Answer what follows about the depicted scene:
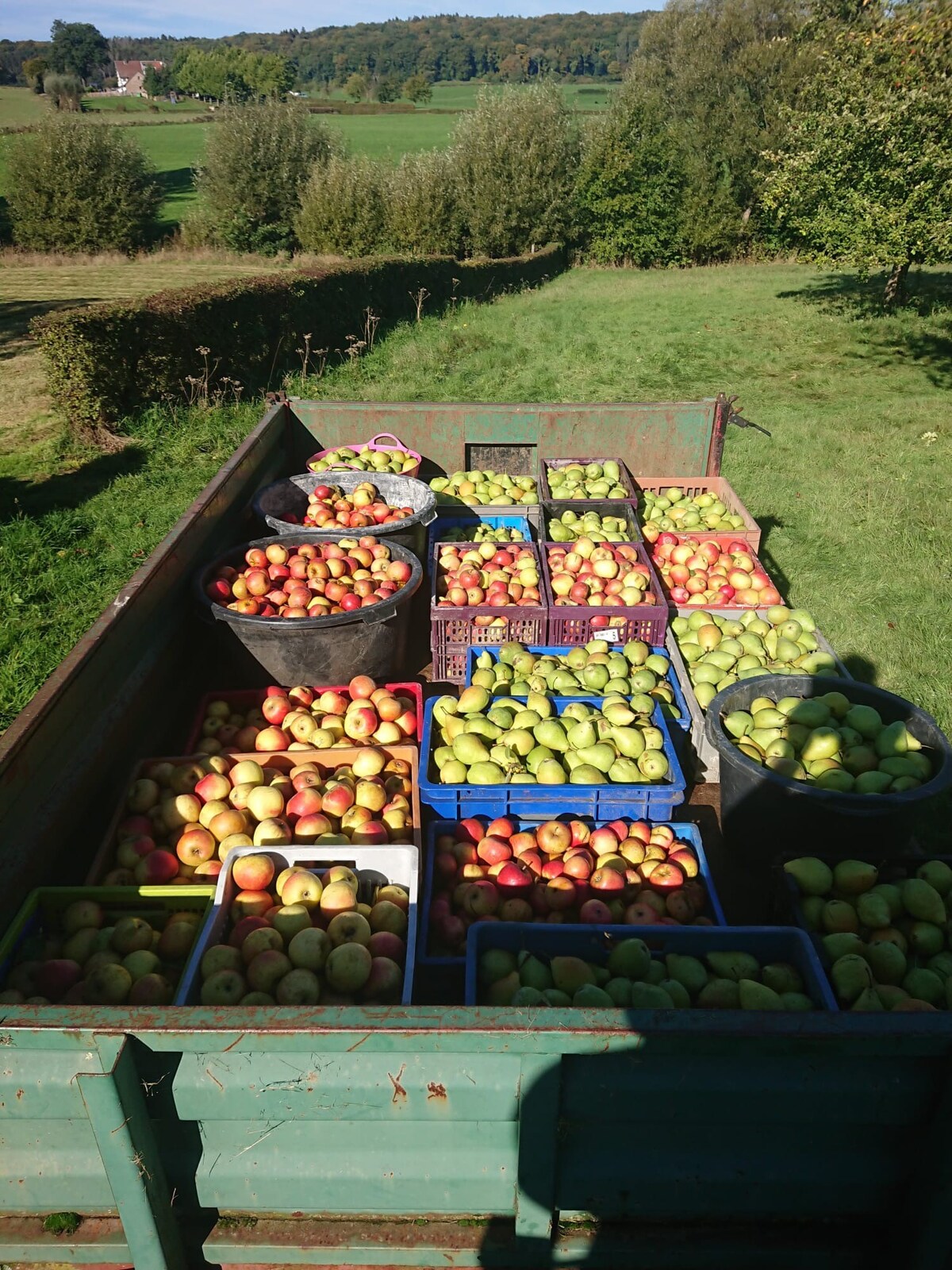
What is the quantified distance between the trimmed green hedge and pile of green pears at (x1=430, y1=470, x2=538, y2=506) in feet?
20.4

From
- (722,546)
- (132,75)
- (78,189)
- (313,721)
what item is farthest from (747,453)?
(132,75)

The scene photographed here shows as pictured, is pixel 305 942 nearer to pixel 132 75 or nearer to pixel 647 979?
pixel 647 979

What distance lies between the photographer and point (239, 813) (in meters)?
3.54

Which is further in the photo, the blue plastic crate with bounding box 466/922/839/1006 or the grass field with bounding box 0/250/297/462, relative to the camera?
the grass field with bounding box 0/250/297/462

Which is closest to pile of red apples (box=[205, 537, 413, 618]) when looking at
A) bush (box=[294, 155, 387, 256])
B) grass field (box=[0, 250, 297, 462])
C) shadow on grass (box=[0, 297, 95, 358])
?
grass field (box=[0, 250, 297, 462])

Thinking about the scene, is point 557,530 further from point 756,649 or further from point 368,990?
point 368,990

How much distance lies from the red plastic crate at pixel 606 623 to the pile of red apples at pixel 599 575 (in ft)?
0.18

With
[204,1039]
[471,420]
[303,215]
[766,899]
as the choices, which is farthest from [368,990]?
[303,215]

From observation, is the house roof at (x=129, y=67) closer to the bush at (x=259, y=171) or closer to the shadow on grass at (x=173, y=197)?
the shadow on grass at (x=173, y=197)

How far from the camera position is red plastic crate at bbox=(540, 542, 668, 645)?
194 inches

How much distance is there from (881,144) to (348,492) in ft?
41.9

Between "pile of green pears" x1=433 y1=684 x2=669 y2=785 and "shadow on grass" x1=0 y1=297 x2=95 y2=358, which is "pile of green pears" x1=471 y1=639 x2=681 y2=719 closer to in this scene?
"pile of green pears" x1=433 y1=684 x2=669 y2=785

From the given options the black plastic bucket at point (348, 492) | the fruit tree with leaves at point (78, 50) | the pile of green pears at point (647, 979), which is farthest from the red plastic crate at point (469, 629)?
the fruit tree with leaves at point (78, 50)

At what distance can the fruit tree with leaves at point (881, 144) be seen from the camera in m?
11.2
